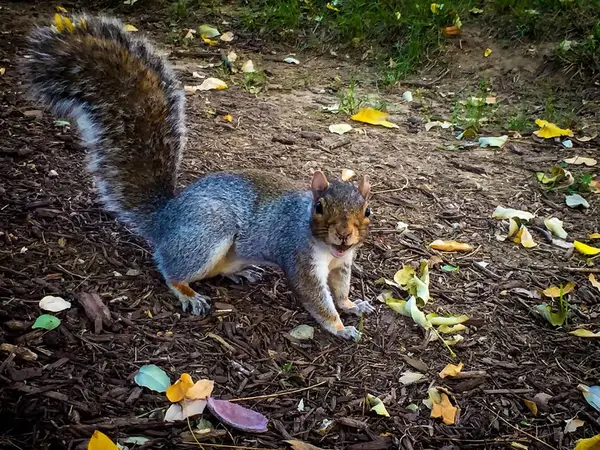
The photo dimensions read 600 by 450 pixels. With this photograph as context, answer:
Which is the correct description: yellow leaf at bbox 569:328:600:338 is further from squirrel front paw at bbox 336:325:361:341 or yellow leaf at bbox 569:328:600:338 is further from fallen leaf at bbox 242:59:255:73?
fallen leaf at bbox 242:59:255:73

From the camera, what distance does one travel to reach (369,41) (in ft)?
16.8

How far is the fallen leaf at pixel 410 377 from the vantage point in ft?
7.03

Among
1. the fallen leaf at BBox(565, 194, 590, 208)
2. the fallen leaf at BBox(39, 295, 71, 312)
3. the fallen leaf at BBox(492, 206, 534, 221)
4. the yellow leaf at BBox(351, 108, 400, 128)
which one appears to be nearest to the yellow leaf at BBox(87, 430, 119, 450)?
the fallen leaf at BBox(39, 295, 71, 312)

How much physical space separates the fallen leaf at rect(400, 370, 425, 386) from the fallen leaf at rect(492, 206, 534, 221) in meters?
1.24

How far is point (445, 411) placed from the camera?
6.61 ft

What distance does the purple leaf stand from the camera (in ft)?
6.15

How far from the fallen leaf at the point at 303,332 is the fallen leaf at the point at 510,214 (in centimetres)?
128

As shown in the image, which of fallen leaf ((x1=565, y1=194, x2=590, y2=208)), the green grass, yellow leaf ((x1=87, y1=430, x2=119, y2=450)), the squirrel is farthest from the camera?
the green grass

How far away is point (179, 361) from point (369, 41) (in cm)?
372

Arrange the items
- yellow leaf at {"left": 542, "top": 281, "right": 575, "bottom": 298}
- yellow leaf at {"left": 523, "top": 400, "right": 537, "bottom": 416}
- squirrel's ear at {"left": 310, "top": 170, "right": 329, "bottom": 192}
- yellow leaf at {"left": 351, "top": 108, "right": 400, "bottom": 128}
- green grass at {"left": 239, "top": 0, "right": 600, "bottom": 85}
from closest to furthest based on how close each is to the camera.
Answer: yellow leaf at {"left": 523, "top": 400, "right": 537, "bottom": 416}, squirrel's ear at {"left": 310, "top": 170, "right": 329, "bottom": 192}, yellow leaf at {"left": 542, "top": 281, "right": 575, "bottom": 298}, yellow leaf at {"left": 351, "top": 108, "right": 400, "bottom": 128}, green grass at {"left": 239, "top": 0, "right": 600, "bottom": 85}

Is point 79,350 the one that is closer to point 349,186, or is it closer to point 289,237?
point 289,237

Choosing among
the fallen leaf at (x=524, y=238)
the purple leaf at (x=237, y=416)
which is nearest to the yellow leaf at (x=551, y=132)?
the fallen leaf at (x=524, y=238)

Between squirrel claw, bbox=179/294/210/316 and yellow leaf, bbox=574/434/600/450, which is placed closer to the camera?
yellow leaf, bbox=574/434/600/450

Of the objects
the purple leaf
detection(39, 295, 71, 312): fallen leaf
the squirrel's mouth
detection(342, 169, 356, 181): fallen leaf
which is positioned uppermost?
the squirrel's mouth
